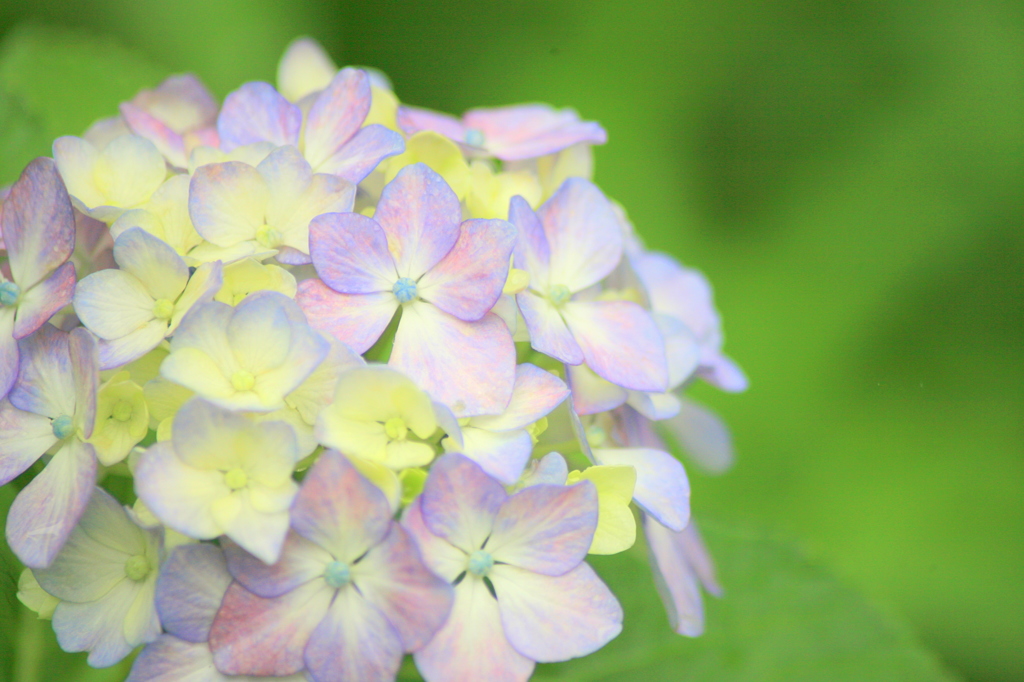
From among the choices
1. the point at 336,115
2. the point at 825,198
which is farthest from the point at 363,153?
the point at 825,198

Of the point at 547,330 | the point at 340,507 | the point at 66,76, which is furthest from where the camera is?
the point at 66,76

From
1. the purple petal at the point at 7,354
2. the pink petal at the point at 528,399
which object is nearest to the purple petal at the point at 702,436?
the pink petal at the point at 528,399

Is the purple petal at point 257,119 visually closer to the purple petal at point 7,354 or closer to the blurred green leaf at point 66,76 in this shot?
the purple petal at point 7,354

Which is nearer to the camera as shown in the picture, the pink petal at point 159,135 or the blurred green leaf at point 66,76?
the pink petal at point 159,135

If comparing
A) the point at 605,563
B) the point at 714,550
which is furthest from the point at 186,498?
the point at 714,550

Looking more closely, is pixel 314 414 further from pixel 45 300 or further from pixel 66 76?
pixel 66 76

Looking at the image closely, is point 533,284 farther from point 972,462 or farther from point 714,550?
point 972,462

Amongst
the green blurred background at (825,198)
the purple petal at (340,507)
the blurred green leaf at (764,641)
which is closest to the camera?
the purple petal at (340,507)
